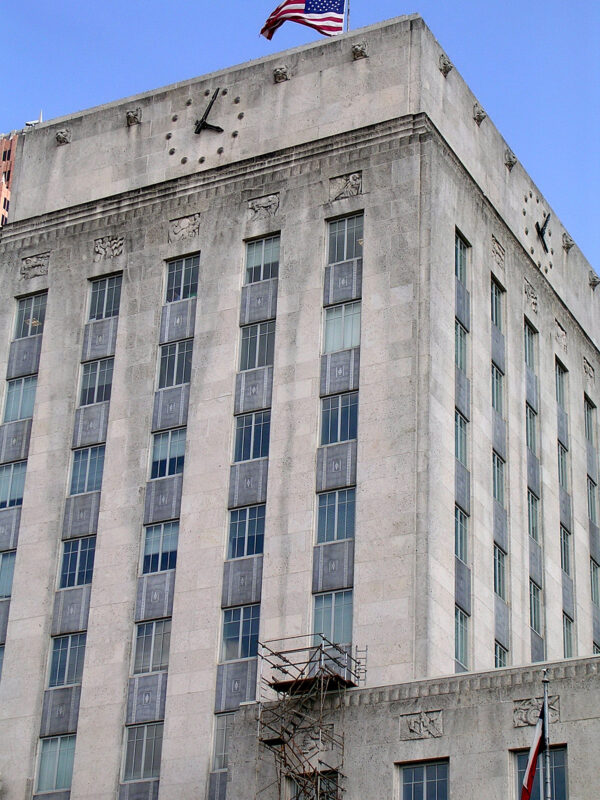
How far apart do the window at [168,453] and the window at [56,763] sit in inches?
468

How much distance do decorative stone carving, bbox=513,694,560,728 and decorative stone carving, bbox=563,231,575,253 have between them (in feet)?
125

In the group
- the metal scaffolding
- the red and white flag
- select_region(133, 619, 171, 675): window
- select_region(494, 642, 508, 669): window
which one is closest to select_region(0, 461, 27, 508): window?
select_region(133, 619, 171, 675): window

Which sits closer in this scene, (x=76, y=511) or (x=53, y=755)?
(x=53, y=755)

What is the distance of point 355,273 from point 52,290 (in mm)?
15970

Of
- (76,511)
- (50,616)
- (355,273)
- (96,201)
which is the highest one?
(96,201)

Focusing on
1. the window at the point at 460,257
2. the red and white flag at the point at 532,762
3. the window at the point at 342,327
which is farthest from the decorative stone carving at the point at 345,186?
the red and white flag at the point at 532,762

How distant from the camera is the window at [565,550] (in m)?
76.9

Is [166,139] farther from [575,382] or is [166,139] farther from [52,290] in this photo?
[575,382]

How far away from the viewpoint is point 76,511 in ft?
233

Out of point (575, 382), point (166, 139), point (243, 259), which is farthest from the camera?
point (575, 382)

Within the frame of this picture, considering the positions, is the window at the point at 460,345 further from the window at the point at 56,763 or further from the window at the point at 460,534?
the window at the point at 56,763

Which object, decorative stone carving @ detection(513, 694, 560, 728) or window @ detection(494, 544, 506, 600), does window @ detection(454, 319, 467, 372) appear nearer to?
window @ detection(494, 544, 506, 600)

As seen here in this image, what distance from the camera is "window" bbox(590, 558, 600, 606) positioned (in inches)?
3145

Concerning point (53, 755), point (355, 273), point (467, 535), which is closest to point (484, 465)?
point (467, 535)
